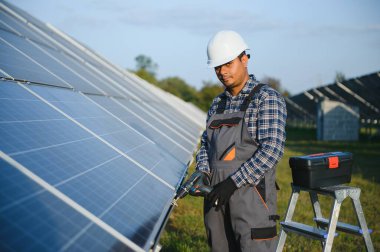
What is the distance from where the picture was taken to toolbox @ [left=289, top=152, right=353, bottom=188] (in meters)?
3.29

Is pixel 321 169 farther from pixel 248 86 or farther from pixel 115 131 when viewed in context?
pixel 115 131

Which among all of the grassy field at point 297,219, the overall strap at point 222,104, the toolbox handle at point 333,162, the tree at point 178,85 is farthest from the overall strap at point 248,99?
the tree at point 178,85

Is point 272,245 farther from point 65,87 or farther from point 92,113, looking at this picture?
point 65,87

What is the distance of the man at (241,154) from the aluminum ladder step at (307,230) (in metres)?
0.58

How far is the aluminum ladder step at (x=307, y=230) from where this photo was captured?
11.0 feet

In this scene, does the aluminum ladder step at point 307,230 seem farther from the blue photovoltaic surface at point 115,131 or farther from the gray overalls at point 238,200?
the blue photovoltaic surface at point 115,131

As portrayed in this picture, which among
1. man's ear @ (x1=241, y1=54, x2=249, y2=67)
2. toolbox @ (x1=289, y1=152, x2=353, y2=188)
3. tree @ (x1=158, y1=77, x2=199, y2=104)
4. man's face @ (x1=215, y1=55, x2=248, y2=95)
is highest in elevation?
man's ear @ (x1=241, y1=54, x2=249, y2=67)

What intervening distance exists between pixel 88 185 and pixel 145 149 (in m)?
1.83

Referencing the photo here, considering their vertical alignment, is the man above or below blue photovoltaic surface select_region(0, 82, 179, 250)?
above

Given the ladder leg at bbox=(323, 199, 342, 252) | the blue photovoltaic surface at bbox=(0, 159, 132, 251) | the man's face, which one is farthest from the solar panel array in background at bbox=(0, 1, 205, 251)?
the ladder leg at bbox=(323, 199, 342, 252)

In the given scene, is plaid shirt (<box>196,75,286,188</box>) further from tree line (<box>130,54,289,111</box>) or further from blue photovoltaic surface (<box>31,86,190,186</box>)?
tree line (<box>130,54,289,111</box>)

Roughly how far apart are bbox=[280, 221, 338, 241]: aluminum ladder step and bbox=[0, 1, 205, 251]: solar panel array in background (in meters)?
1.18

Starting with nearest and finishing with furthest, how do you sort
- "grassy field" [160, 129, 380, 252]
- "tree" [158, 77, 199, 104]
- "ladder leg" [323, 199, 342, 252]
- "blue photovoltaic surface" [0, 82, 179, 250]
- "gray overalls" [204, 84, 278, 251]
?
"blue photovoltaic surface" [0, 82, 179, 250]
"gray overalls" [204, 84, 278, 251]
"ladder leg" [323, 199, 342, 252]
"grassy field" [160, 129, 380, 252]
"tree" [158, 77, 199, 104]

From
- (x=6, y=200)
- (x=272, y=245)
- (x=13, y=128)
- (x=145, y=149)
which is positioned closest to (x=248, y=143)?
(x=272, y=245)
